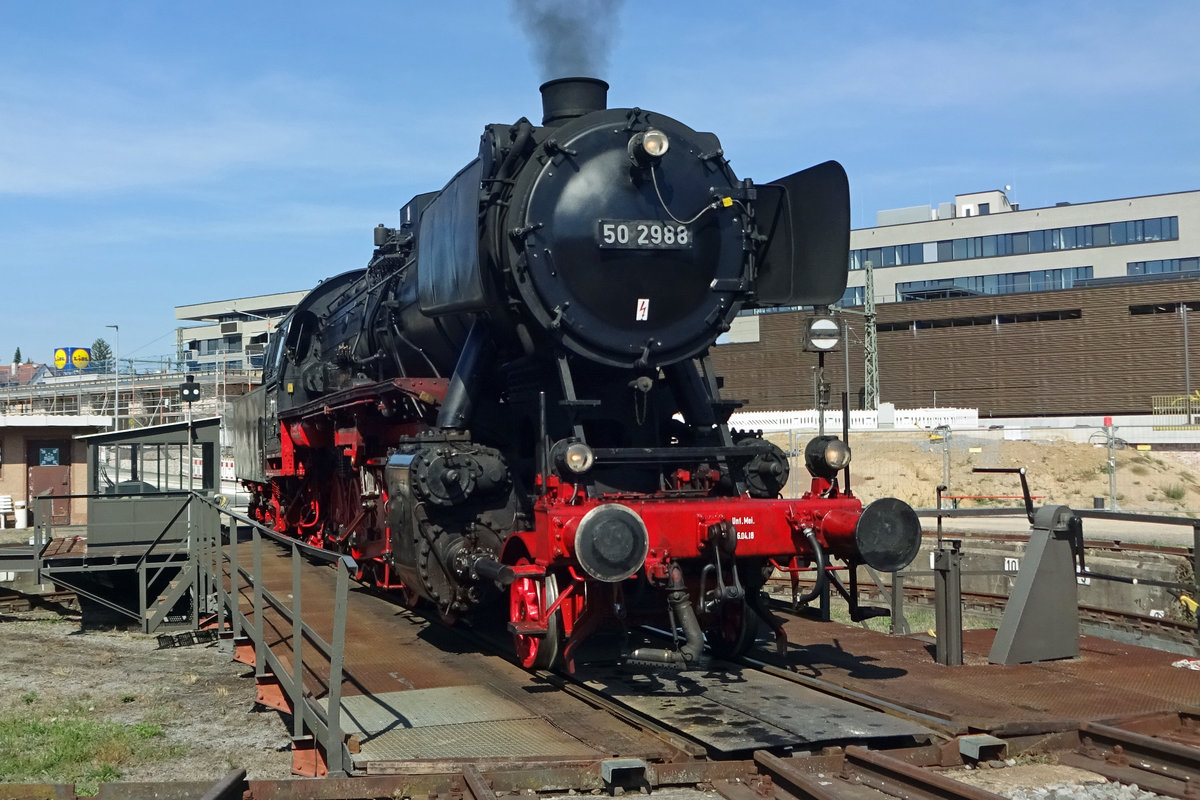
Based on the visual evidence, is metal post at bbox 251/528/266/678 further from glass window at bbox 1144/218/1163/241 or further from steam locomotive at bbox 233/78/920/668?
glass window at bbox 1144/218/1163/241

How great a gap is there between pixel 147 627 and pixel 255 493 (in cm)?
655

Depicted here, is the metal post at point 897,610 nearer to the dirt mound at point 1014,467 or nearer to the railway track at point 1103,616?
the railway track at point 1103,616

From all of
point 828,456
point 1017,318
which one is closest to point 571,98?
point 828,456

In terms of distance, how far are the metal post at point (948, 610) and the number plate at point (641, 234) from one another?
2.95 metres

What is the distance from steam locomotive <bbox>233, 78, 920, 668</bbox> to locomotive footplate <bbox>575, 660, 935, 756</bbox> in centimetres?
33

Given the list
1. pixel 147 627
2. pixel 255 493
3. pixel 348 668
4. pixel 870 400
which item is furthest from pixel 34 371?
pixel 348 668

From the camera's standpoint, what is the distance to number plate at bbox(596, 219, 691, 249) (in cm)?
732

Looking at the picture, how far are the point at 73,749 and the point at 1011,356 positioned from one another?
4679 centimetres

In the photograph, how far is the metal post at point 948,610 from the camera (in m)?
7.77

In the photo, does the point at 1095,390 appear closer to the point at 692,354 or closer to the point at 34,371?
the point at 692,354

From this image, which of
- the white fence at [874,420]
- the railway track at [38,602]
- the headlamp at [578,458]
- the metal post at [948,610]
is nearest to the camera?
the headlamp at [578,458]

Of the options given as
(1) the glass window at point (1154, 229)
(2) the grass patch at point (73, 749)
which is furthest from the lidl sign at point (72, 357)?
(1) the glass window at point (1154, 229)

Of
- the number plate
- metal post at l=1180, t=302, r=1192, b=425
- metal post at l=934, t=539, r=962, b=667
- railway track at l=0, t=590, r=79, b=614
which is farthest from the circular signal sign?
metal post at l=1180, t=302, r=1192, b=425

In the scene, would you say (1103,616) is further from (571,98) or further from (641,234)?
(571,98)
